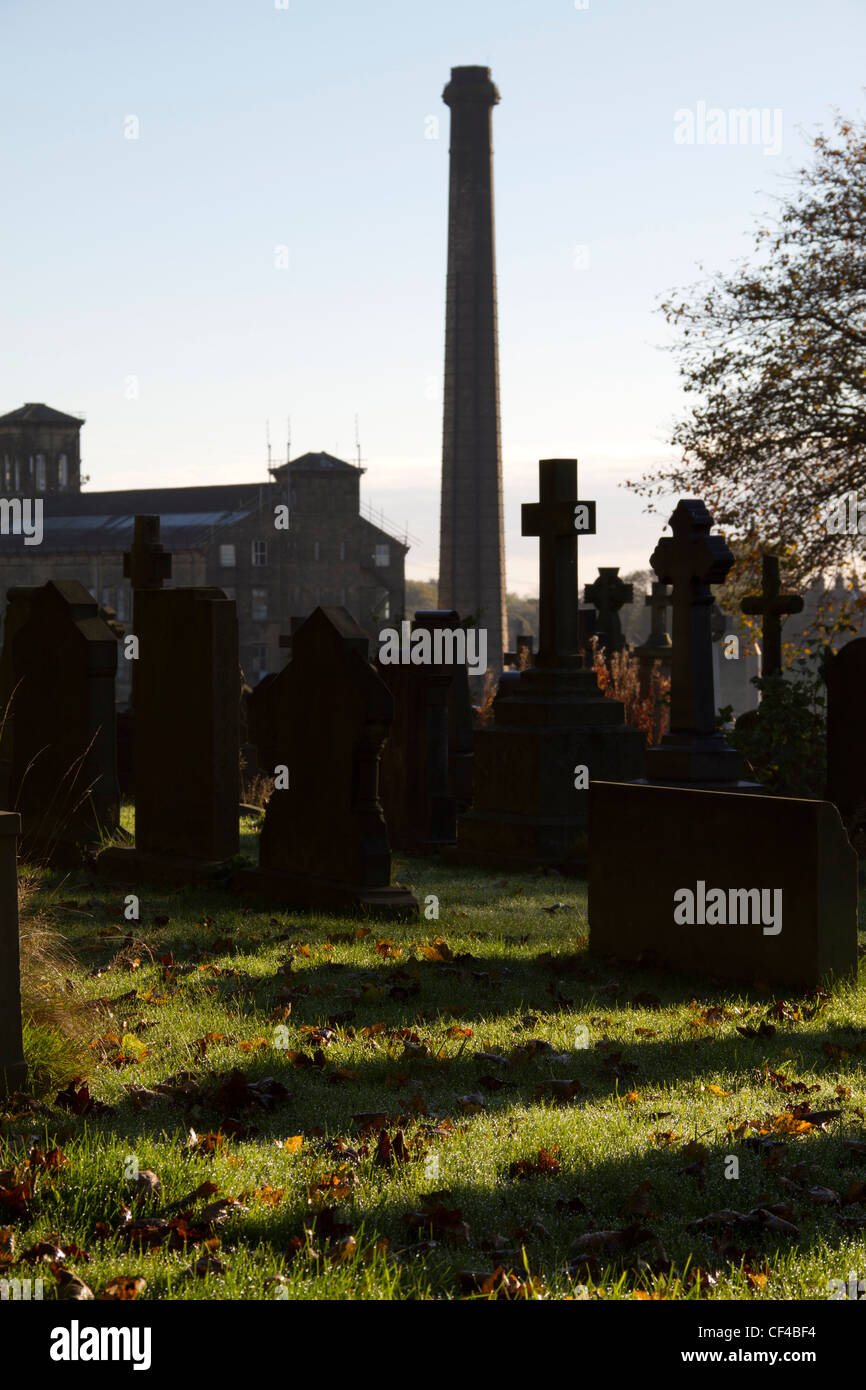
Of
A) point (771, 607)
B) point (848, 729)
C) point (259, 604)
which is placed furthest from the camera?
point (259, 604)

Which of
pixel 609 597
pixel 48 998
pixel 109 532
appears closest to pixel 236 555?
pixel 109 532

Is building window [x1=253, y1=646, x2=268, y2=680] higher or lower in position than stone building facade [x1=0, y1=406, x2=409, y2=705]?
lower

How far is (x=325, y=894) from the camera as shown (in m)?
9.01

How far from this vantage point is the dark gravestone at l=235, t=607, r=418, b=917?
8789mm

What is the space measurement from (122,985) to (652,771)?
4384mm

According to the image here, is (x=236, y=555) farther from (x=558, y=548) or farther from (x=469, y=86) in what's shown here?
(x=558, y=548)

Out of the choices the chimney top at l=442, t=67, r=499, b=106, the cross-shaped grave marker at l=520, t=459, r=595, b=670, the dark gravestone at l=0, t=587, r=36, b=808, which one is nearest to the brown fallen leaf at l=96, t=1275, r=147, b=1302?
the dark gravestone at l=0, t=587, r=36, b=808

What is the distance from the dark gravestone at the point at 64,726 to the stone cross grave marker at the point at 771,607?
6.90m

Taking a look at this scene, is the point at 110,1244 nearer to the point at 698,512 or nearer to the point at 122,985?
the point at 122,985

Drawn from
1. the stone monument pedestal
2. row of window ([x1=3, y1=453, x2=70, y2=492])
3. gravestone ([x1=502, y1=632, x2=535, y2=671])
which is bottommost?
the stone monument pedestal

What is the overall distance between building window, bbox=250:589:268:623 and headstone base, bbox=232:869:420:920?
56886mm

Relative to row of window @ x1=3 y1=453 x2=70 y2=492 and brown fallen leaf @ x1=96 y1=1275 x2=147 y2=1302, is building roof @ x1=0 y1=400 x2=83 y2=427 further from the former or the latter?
brown fallen leaf @ x1=96 y1=1275 x2=147 y2=1302

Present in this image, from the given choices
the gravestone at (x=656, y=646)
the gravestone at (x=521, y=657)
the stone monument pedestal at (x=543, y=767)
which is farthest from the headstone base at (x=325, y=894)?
the gravestone at (x=656, y=646)

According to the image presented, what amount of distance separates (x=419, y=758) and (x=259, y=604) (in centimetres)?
5467
